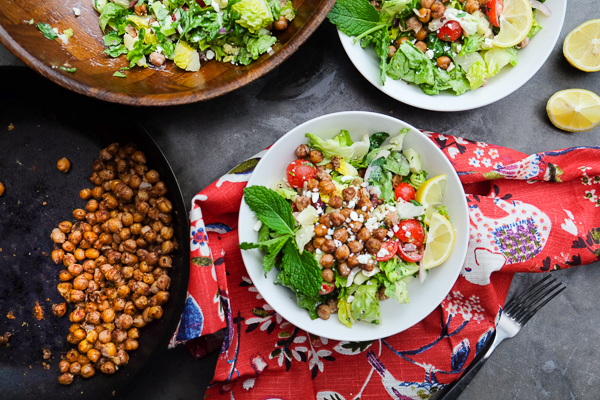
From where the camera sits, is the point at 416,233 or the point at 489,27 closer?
the point at 416,233

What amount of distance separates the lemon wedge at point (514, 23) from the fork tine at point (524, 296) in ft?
4.56

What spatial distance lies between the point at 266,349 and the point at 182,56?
1.69 meters

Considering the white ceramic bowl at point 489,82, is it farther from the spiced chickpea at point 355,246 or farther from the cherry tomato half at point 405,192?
the spiced chickpea at point 355,246

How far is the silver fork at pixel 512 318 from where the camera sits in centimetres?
262

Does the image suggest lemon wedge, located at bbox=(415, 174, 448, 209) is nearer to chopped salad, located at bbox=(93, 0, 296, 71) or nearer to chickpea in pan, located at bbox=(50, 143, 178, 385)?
chopped salad, located at bbox=(93, 0, 296, 71)

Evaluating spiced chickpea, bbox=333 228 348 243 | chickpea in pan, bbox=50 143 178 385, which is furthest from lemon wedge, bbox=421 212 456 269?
chickpea in pan, bbox=50 143 178 385

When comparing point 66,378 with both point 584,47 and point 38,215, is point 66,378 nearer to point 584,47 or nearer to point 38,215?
point 38,215

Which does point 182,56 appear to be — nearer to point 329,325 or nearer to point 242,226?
point 242,226

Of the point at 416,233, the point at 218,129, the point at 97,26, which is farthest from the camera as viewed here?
the point at 218,129

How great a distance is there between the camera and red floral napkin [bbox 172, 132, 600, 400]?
2.51 metres

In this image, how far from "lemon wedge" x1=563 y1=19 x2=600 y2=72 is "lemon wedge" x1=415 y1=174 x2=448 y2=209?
118cm

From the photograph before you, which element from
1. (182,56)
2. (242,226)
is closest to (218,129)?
(182,56)

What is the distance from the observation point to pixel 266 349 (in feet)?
8.48

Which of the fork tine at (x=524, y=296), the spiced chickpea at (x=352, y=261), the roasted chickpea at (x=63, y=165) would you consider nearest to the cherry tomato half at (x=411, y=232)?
the spiced chickpea at (x=352, y=261)
